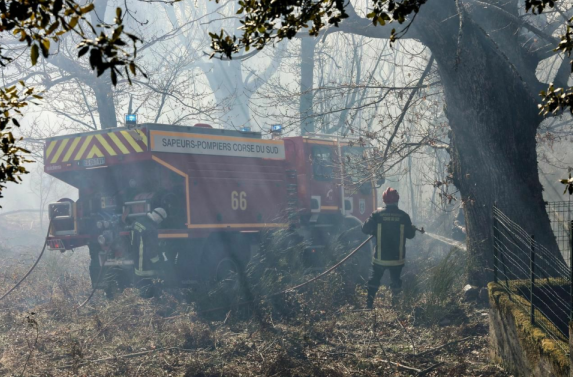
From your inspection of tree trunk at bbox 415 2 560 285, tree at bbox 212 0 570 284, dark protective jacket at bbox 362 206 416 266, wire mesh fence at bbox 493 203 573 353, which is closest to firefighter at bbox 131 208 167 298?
dark protective jacket at bbox 362 206 416 266

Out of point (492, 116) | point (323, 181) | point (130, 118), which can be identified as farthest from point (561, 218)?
point (130, 118)

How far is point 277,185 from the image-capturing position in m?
12.0

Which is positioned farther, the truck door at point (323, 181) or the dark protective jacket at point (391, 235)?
the truck door at point (323, 181)

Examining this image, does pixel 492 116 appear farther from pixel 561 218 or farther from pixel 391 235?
pixel 391 235

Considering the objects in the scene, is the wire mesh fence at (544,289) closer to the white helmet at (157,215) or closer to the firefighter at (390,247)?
the firefighter at (390,247)

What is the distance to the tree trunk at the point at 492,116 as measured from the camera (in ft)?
28.1

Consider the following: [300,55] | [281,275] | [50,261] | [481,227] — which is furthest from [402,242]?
[300,55]

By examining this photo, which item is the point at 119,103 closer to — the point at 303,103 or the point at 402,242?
the point at 303,103

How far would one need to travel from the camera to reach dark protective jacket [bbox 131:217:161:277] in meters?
9.95

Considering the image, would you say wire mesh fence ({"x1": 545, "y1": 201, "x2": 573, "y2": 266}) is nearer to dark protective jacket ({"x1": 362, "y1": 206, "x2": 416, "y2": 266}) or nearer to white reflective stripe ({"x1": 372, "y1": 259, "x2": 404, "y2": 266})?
dark protective jacket ({"x1": 362, "y1": 206, "x2": 416, "y2": 266})

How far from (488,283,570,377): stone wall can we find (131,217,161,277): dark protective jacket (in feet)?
17.5

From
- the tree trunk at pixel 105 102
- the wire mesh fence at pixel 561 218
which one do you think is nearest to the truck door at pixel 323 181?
the wire mesh fence at pixel 561 218

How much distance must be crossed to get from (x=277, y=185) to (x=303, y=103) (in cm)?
890

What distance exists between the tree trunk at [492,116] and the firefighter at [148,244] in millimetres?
4726
